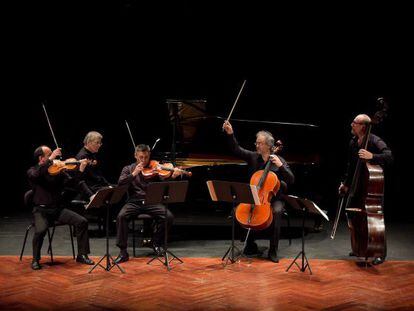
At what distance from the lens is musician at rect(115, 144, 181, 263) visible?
547 cm

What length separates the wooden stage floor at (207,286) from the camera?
406 cm

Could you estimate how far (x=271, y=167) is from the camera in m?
5.67

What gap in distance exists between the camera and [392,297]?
4.22m

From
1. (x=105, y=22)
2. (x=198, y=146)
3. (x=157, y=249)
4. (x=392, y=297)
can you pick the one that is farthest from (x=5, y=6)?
(x=392, y=297)

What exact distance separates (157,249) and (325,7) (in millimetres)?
4731

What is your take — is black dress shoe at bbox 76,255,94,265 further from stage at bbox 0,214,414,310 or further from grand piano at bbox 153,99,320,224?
grand piano at bbox 153,99,320,224

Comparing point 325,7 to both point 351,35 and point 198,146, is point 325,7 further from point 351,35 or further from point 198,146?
point 198,146

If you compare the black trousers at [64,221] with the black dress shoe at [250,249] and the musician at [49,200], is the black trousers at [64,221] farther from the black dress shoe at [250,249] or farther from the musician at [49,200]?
the black dress shoe at [250,249]

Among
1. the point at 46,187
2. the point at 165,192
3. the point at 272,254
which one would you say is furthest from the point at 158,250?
the point at 46,187

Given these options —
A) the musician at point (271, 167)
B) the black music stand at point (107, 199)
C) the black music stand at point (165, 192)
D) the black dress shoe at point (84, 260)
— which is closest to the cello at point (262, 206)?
the musician at point (271, 167)

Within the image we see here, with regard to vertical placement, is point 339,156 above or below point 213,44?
below

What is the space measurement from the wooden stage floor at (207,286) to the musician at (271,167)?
10.8 inches

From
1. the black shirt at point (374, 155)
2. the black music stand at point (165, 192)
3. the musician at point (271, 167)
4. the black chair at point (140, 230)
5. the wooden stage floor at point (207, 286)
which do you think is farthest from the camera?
the black chair at point (140, 230)

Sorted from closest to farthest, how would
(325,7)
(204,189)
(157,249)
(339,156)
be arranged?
(157,249)
(204,189)
(325,7)
(339,156)
